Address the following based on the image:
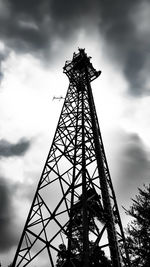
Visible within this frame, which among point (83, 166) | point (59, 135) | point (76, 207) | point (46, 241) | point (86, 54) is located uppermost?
point (86, 54)

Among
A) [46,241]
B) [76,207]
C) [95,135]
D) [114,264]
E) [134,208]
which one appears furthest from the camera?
[134,208]

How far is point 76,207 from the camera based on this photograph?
518 centimetres

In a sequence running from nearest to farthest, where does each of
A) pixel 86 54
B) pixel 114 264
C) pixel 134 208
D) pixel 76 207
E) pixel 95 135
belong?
pixel 114 264
pixel 76 207
pixel 95 135
pixel 134 208
pixel 86 54

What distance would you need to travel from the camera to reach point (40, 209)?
5961mm

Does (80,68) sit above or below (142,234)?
above

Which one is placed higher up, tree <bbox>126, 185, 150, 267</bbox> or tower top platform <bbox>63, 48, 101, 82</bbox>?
tower top platform <bbox>63, 48, 101, 82</bbox>

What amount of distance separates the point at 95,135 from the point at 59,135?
6.36 feet

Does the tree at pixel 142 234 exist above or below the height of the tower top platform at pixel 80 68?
below

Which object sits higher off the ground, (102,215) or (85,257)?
(102,215)

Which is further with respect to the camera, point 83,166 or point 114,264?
point 83,166

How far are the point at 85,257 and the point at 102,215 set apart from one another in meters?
1.36

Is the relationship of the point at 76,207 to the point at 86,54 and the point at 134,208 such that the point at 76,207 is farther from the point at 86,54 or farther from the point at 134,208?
the point at 86,54

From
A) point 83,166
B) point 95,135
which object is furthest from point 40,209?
point 95,135

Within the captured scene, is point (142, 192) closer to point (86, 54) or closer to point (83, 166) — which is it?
point (83, 166)
